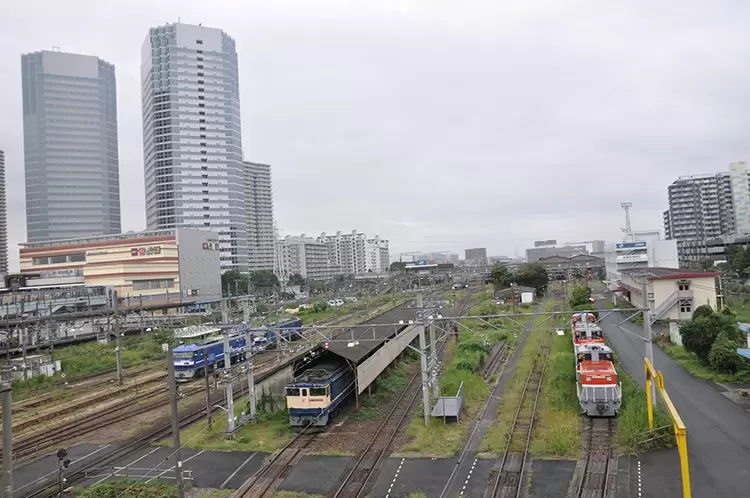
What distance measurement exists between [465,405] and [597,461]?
6.01 m

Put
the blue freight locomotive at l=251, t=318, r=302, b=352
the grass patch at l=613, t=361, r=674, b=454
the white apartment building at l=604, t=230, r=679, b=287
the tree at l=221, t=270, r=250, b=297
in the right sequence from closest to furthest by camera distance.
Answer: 1. the grass patch at l=613, t=361, r=674, b=454
2. the blue freight locomotive at l=251, t=318, r=302, b=352
3. the white apartment building at l=604, t=230, r=679, b=287
4. the tree at l=221, t=270, r=250, b=297

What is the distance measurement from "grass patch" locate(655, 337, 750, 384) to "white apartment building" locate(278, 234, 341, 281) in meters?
93.2

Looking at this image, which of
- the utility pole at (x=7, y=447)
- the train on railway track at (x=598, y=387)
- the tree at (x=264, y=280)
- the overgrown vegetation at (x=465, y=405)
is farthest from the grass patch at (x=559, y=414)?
the tree at (x=264, y=280)

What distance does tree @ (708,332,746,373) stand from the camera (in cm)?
1856

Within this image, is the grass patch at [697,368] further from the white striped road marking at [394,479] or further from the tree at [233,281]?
the tree at [233,281]

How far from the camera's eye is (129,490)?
10.9m

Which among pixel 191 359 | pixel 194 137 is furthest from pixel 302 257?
A: pixel 191 359

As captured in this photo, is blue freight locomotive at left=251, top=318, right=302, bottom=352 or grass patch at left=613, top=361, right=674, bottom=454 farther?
blue freight locomotive at left=251, top=318, right=302, bottom=352

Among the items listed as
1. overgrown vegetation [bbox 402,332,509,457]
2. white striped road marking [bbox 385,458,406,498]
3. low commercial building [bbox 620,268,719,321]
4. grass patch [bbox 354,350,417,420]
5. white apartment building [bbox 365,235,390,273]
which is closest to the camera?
white striped road marking [bbox 385,458,406,498]

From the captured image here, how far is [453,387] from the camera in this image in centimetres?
1847

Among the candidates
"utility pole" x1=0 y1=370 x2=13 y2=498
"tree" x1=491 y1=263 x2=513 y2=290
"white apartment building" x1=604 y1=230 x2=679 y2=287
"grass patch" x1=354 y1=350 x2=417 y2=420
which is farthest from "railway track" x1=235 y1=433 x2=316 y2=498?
"white apartment building" x1=604 y1=230 x2=679 y2=287

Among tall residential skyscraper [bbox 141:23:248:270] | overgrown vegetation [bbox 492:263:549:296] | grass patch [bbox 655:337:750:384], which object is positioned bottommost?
grass patch [bbox 655:337:750:384]

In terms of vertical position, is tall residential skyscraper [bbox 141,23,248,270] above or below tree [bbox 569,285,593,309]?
above

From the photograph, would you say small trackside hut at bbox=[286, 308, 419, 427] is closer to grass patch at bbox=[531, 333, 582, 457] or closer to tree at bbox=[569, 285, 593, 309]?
grass patch at bbox=[531, 333, 582, 457]
